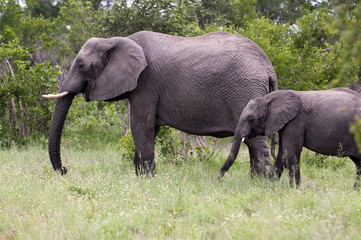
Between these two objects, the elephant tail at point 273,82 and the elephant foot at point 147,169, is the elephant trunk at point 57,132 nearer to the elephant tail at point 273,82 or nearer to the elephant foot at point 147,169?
the elephant foot at point 147,169

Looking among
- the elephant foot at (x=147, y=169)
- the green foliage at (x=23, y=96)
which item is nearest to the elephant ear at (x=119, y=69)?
the elephant foot at (x=147, y=169)

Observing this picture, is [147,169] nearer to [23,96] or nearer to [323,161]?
[323,161]

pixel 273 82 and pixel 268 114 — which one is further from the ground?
pixel 273 82

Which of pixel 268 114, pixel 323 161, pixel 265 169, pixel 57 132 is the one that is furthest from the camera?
pixel 323 161

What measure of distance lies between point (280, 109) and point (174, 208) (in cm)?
189

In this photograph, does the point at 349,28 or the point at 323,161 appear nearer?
the point at 349,28

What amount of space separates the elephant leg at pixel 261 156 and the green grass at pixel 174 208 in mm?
212

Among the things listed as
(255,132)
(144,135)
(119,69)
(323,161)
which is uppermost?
(119,69)

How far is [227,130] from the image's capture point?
6055mm

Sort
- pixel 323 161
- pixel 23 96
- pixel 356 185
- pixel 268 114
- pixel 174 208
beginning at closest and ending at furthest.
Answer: pixel 174 208 → pixel 356 185 → pixel 268 114 → pixel 323 161 → pixel 23 96

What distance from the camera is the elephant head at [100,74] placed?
6238mm

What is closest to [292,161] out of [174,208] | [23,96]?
[174,208]

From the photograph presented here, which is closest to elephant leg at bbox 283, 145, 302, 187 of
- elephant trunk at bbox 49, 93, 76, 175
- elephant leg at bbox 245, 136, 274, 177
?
elephant leg at bbox 245, 136, 274, 177

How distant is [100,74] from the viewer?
6.45 m
